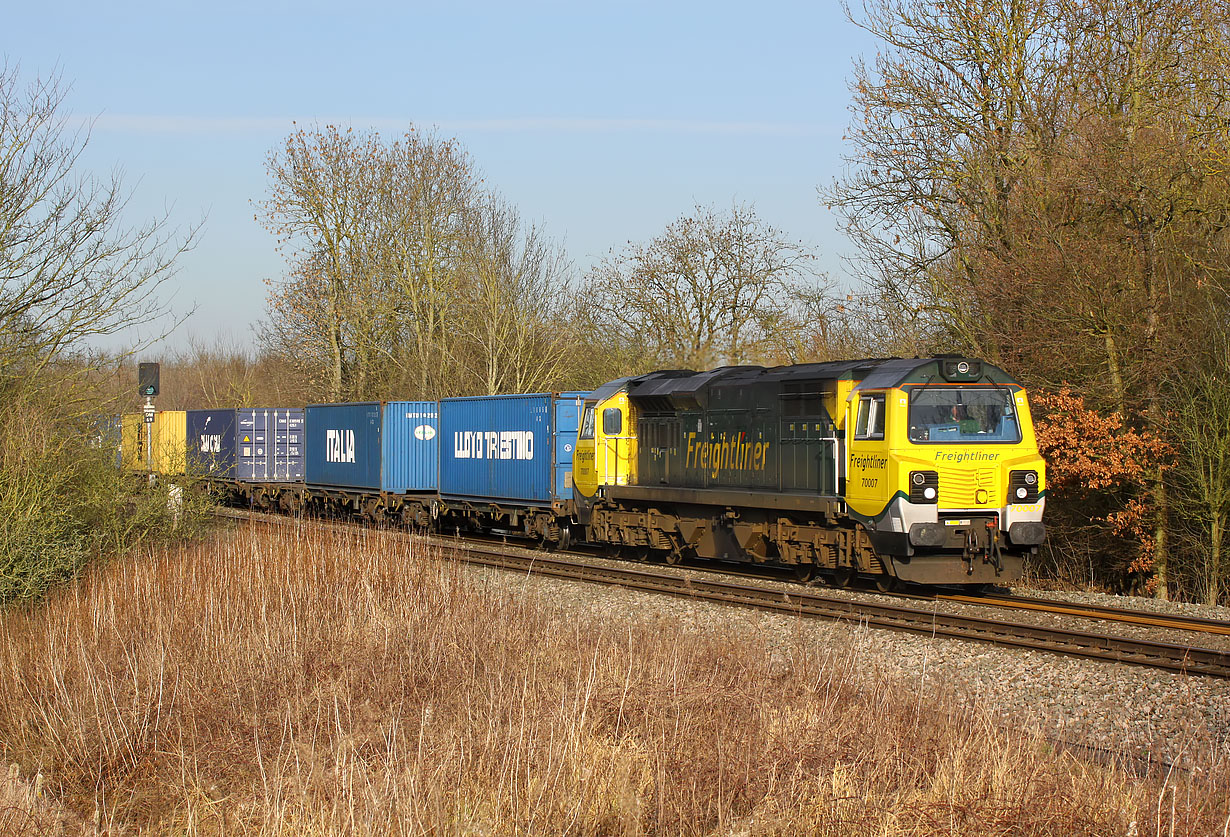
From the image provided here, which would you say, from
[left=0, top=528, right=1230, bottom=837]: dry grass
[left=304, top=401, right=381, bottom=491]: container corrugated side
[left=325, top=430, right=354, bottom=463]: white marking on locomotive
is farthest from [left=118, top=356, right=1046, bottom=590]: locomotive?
[left=0, top=528, right=1230, bottom=837]: dry grass

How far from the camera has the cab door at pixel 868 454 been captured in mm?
13430

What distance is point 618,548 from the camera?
2039 centimetres

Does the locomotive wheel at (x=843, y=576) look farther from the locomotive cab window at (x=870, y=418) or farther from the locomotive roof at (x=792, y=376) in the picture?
the locomotive roof at (x=792, y=376)

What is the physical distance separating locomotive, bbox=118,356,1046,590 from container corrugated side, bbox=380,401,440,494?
0.04 meters

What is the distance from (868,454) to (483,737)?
835 cm

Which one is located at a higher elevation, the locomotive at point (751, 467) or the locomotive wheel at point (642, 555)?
the locomotive at point (751, 467)

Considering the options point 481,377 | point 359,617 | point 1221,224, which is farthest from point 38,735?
point 481,377

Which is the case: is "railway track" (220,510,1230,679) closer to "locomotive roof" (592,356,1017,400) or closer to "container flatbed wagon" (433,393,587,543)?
"locomotive roof" (592,356,1017,400)

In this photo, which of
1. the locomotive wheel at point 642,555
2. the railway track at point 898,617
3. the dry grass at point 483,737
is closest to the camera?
the dry grass at point 483,737

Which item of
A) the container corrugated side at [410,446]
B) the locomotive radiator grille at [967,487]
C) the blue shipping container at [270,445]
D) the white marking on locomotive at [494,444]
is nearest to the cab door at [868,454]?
the locomotive radiator grille at [967,487]

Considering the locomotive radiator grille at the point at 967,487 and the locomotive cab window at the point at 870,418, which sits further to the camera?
the locomotive cab window at the point at 870,418

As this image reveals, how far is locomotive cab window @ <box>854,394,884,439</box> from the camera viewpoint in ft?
44.7

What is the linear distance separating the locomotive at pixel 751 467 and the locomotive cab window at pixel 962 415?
19 millimetres

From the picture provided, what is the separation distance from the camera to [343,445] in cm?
2733
